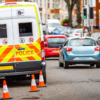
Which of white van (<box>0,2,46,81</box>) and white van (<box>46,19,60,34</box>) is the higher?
white van (<box>0,2,46,81</box>)

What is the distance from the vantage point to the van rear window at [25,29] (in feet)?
37.8

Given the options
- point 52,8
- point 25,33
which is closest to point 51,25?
point 52,8

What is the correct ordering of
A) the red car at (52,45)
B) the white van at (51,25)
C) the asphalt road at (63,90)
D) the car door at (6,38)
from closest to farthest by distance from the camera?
1. the asphalt road at (63,90)
2. the car door at (6,38)
3. the red car at (52,45)
4. the white van at (51,25)

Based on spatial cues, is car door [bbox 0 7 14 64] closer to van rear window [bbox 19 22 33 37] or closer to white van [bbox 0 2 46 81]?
white van [bbox 0 2 46 81]

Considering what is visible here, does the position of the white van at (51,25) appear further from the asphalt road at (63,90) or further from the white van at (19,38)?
the white van at (19,38)

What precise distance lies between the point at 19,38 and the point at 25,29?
0.96 ft

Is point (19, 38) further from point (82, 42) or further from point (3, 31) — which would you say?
point (82, 42)

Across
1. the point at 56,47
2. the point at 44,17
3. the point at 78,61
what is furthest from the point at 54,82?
the point at 44,17

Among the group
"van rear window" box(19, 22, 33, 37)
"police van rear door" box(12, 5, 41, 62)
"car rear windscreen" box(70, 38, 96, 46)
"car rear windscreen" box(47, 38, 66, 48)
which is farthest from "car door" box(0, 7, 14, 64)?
"car rear windscreen" box(47, 38, 66, 48)

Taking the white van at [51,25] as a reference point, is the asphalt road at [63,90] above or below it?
above

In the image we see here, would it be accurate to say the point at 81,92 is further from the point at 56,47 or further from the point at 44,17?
the point at 44,17

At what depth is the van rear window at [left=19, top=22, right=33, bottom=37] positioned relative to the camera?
37.8 ft

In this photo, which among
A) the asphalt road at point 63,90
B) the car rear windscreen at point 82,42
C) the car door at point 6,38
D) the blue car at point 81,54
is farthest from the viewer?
the car rear windscreen at point 82,42

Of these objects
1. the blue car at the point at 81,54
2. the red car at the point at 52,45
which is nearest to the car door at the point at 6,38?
the blue car at the point at 81,54
